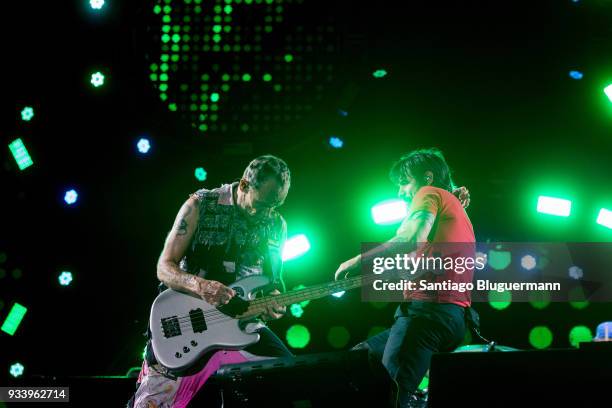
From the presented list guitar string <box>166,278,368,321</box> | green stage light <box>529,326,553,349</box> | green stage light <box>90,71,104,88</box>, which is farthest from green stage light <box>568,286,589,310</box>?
green stage light <box>90,71,104,88</box>

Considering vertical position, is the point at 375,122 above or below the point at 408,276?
above

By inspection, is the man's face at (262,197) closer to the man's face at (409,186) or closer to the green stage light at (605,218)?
the man's face at (409,186)

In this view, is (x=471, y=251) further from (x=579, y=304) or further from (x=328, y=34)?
(x=328, y=34)

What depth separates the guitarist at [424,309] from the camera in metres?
2.91

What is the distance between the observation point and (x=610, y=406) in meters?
1.83

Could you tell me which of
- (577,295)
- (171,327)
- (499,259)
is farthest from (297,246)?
(577,295)

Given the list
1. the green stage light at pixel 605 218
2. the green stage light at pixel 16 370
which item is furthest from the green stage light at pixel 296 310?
the green stage light at pixel 605 218

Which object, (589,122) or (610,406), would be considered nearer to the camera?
(610,406)

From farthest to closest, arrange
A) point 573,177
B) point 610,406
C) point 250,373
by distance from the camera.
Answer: point 573,177 → point 250,373 → point 610,406

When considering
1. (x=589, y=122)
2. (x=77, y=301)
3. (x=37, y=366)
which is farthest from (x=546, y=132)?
(x=37, y=366)

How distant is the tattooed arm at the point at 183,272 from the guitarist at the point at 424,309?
67 centimetres

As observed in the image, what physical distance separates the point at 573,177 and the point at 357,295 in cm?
159

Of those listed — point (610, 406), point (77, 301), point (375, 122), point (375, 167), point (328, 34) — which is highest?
point (328, 34)

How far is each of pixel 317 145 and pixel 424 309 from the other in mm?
1807
